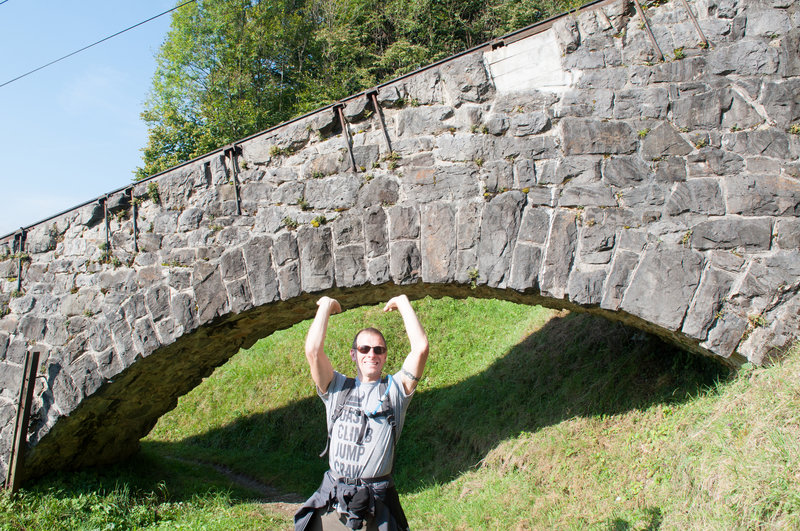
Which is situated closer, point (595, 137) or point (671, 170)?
point (671, 170)

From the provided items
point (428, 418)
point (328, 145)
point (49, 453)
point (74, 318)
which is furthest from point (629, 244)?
point (49, 453)

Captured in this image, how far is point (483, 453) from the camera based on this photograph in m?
5.08

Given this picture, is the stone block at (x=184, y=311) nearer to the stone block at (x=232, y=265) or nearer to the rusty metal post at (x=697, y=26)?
the stone block at (x=232, y=265)

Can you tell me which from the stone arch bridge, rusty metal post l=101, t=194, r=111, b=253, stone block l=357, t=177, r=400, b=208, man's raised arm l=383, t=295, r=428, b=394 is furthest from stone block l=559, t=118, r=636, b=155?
rusty metal post l=101, t=194, r=111, b=253

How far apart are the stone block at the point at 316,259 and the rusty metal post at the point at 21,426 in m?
2.38

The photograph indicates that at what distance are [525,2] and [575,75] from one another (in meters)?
14.1

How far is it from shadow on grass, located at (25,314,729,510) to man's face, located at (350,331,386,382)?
2.65m

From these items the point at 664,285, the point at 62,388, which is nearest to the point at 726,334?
the point at 664,285

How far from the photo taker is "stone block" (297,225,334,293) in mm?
4074

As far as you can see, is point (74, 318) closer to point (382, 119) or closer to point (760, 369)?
point (382, 119)

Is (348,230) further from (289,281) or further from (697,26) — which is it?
(697,26)

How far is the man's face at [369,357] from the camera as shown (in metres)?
2.34

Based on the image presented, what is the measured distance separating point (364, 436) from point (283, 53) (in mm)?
19583

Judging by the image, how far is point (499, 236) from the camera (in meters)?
3.71
